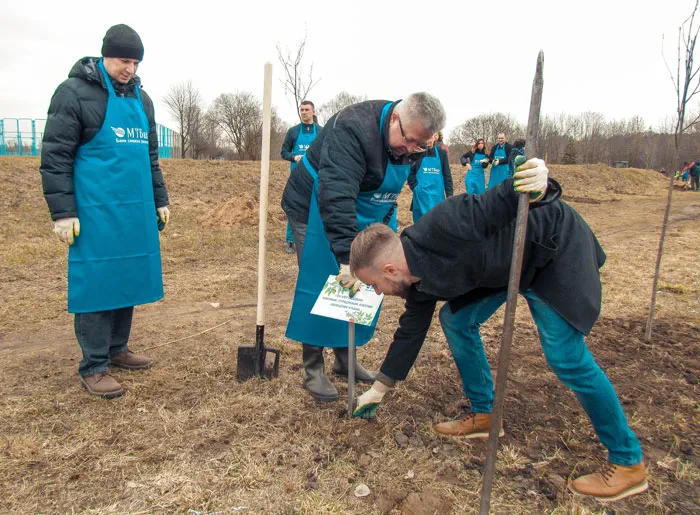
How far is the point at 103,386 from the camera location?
3.13m

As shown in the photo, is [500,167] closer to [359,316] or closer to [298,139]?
[298,139]

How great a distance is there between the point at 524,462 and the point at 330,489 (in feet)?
3.32

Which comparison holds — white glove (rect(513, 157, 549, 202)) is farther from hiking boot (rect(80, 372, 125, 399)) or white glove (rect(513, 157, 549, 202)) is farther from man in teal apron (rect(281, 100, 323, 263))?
man in teal apron (rect(281, 100, 323, 263))

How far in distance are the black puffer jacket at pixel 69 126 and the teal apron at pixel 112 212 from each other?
51 millimetres

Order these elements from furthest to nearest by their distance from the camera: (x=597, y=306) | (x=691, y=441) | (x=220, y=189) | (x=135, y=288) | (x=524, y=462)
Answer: (x=220, y=189) → (x=135, y=288) → (x=691, y=441) → (x=524, y=462) → (x=597, y=306)

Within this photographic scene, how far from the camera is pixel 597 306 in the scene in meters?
2.13

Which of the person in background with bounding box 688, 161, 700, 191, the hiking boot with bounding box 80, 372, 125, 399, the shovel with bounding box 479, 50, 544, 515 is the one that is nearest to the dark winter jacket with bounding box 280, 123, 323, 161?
the hiking boot with bounding box 80, 372, 125, 399

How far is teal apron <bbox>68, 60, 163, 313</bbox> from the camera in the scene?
305 cm

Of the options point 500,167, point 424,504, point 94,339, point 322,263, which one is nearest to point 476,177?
point 500,167

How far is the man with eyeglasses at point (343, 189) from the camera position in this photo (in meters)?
2.63

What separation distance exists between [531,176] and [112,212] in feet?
8.34

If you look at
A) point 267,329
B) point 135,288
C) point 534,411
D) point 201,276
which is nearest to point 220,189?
point 201,276

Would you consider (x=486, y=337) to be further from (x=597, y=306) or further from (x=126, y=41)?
(x=126, y=41)

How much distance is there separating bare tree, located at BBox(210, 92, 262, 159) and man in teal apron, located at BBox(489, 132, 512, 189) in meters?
29.0
